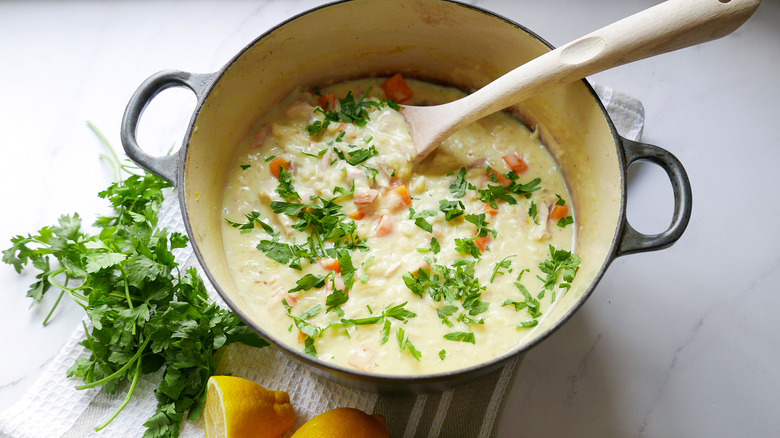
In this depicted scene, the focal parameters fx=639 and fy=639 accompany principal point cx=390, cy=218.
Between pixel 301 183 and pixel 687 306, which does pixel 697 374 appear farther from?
pixel 301 183

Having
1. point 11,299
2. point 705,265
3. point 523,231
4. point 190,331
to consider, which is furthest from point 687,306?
point 11,299

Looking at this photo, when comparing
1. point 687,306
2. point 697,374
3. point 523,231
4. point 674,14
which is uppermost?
point 674,14

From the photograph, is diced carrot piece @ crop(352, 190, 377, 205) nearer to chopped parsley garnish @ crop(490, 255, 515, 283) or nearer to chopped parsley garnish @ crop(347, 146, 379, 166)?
chopped parsley garnish @ crop(347, 146, 379, 166)

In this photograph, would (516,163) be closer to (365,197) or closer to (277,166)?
(365,197)

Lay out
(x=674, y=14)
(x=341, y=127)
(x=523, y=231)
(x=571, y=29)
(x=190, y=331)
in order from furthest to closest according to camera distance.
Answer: (x=571, y=29) < (x=341, y=127) < (x=523, y=231) < (x=190, y=331) < (x=674, y=14)

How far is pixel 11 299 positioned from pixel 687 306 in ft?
7.27

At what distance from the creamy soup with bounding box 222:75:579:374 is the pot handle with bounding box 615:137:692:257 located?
31cm

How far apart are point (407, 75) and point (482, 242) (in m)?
0.76

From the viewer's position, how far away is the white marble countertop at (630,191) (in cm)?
199

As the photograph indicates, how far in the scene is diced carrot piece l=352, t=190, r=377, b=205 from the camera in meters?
1.96

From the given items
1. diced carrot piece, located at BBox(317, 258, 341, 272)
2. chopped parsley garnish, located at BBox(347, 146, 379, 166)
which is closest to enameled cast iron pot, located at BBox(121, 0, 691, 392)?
diced carrot piece, located at BBox(317, 258, 341, 272)

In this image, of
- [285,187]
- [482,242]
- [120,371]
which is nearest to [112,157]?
[285,187]

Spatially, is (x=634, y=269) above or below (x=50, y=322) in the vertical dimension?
above

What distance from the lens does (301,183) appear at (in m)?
2.03
